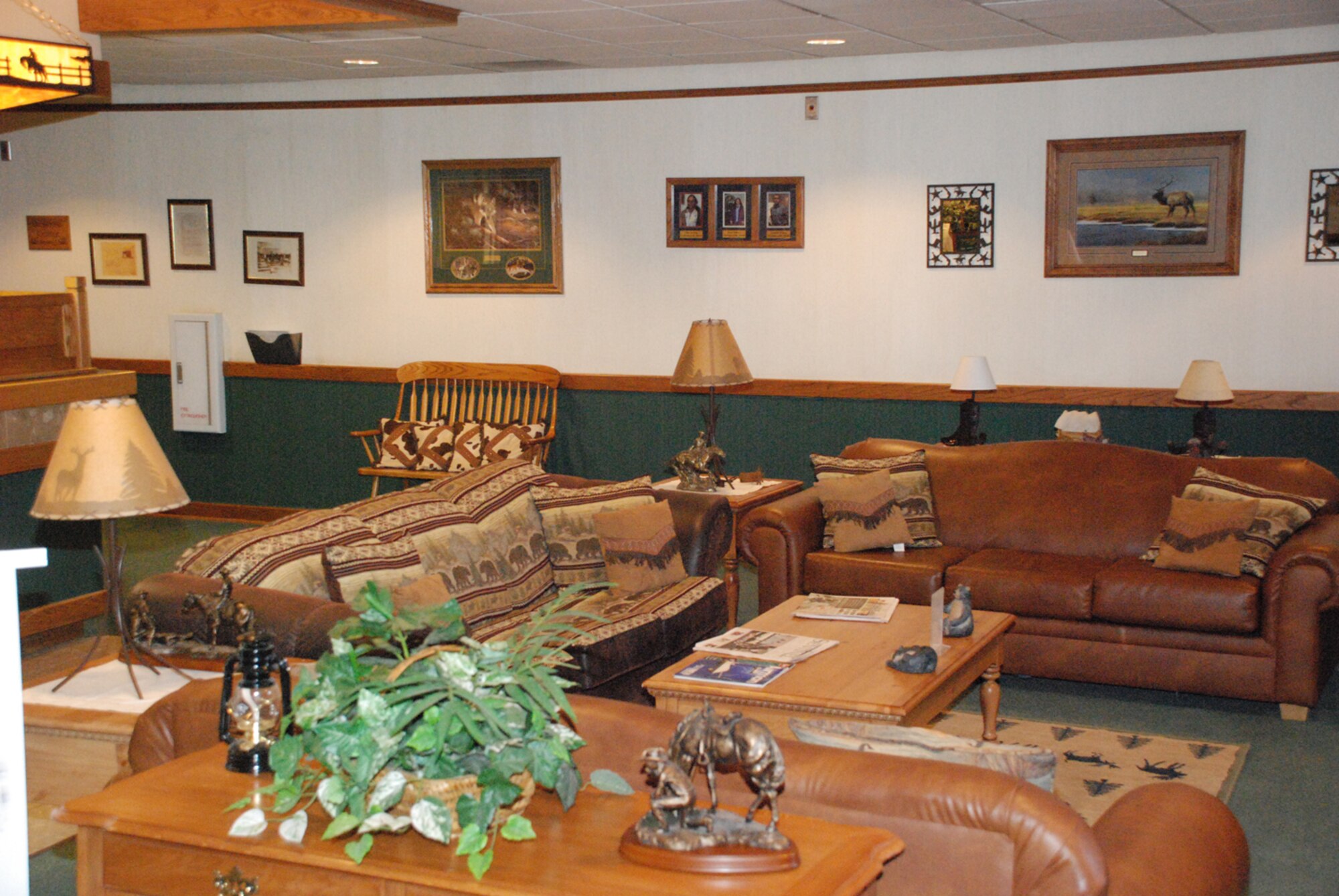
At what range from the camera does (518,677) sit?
6.48 feet

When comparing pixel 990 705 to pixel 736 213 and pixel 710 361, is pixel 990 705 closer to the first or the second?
pixel 710 361

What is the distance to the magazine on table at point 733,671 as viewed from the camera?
12.9 ft

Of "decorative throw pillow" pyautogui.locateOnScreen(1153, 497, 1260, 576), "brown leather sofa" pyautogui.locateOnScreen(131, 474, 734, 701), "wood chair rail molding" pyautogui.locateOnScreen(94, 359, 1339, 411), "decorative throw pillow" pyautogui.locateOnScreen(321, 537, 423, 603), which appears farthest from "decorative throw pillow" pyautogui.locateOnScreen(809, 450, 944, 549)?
"decorative throw pillow" pyautogui.locateOnScreen(321, 537, 423, 603)

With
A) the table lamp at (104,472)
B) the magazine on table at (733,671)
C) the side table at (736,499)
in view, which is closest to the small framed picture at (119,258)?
the side table at (736,499)

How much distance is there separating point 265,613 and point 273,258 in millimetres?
6069

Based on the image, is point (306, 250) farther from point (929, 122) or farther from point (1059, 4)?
point (1059, 4)

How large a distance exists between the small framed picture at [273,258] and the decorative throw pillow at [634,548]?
4.62 meters

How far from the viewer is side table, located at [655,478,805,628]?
618 cm

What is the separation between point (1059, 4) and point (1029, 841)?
487 cm

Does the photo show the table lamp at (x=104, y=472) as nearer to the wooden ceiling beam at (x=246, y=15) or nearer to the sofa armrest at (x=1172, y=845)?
the sofa armrest at (x=1172, y=845)

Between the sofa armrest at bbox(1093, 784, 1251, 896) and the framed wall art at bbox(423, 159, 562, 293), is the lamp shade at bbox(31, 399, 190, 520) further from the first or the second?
the framed wall art at bbox(423, 159, 562, 293)

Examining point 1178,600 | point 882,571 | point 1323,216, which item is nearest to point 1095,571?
point 1178,600

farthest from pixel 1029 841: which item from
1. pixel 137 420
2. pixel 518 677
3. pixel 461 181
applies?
pixel 461 181

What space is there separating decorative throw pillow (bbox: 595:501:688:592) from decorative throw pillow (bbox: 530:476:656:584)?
2.7 inches
